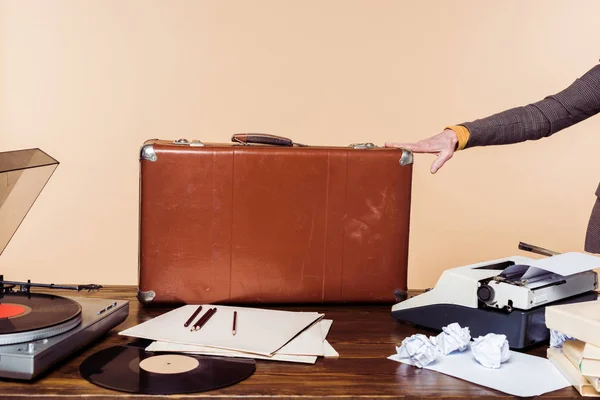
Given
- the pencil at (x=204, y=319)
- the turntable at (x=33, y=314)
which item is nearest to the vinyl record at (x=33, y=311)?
the turntable at (x=33, y=314)

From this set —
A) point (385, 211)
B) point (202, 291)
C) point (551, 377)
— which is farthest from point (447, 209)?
point (551, 377)

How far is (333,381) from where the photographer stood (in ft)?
3.78

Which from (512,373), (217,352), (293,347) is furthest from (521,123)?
(217,352)

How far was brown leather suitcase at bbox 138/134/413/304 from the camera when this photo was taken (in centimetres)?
162

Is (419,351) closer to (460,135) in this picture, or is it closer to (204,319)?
(204,319)

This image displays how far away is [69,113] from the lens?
330 cm

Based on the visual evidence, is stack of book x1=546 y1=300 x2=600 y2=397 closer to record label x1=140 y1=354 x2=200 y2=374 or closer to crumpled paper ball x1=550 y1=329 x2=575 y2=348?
crumpled paper ball x1=550 y1=329 x2=575 y2=348

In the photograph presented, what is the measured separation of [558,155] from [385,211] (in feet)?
6.72

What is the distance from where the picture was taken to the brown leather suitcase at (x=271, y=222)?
63.7 inches

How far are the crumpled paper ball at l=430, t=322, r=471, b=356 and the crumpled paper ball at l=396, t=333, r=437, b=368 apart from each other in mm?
38

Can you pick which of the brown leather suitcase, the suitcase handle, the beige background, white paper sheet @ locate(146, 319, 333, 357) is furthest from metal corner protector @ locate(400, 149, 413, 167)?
the beige background

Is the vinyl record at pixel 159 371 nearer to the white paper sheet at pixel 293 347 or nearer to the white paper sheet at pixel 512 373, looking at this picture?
the white paper sheet at pixel 293 347

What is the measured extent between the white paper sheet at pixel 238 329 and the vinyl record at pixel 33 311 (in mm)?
119

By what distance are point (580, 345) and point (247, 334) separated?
59 cm
